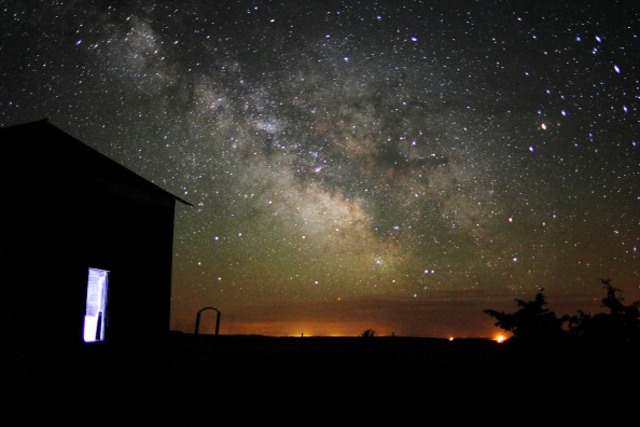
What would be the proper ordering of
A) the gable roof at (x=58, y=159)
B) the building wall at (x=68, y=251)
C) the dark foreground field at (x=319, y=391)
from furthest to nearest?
the gable roof at (x=58, y=159) → the building wall at (x=68, y=251) → the dark foreground field at (x=319, y=391)

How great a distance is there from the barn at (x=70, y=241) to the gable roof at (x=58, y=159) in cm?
2

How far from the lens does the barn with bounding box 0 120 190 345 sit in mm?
9391

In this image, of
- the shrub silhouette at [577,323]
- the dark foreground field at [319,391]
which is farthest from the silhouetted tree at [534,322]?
the dark foreground field at [319,391]

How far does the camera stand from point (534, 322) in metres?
19.3

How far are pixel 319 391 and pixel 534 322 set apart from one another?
51.9 feet

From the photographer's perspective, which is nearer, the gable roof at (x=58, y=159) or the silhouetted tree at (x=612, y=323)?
the gable roof at (x=58, y=159)

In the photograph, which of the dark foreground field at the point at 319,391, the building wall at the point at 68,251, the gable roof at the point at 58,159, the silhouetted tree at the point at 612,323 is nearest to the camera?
the dark foreground field at the point at 319,391

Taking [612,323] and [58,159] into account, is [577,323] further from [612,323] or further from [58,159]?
[58,159]

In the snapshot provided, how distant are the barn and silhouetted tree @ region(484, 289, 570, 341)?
13636 mm

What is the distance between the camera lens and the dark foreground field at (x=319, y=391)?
15.8 feet

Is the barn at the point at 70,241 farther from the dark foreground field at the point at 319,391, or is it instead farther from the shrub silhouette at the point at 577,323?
the shrub silhouette at the point at 577,323

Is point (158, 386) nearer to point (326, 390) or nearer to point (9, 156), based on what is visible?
point (326, 390)

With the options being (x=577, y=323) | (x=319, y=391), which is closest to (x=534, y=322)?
(x=577, y=323)

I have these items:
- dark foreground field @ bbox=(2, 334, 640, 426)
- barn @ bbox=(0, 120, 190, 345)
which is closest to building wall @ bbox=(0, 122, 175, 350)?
barn @ bbox=(0, 120, 190, 345)
